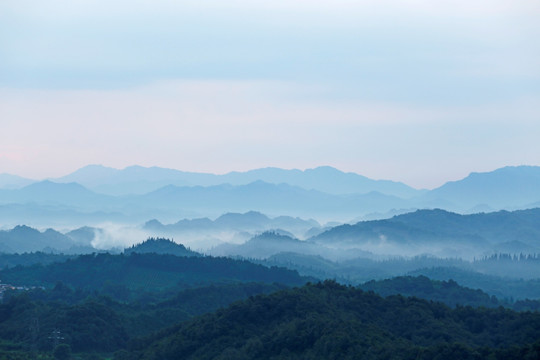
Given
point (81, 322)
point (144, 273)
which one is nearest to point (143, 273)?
point (144, 273)

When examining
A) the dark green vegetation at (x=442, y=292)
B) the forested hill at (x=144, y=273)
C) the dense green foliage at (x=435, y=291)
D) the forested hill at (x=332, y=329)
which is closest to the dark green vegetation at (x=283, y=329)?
the forested hill at (x=332, y=329)

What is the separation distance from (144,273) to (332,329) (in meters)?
112

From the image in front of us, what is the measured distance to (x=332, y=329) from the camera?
65.7m

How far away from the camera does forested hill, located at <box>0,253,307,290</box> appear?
163 m

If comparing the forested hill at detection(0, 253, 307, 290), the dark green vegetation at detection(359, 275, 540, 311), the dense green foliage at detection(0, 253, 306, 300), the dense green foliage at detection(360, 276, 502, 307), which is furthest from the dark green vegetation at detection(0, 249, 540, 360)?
the forested hill at detection(0, 253, 307, 290)

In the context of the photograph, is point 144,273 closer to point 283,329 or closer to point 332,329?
point 283,329

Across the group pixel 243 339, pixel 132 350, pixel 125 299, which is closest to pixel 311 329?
pixel 243 339

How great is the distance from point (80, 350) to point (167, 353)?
63.3ft

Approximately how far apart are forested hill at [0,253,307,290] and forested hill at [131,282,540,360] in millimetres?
78600

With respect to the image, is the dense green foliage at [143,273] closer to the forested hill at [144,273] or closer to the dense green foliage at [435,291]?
the forested hill at [144,273]

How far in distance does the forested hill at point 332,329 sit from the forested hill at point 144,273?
258 feet

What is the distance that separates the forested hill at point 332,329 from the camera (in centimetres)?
6444

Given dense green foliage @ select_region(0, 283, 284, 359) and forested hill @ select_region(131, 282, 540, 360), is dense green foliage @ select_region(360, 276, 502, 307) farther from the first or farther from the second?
forested hill @ select_region(131, 282, 540, 360)

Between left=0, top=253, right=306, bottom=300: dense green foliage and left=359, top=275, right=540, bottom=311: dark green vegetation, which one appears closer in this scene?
left=359, top=275, right=540, bottom=311: dark green vegetation
